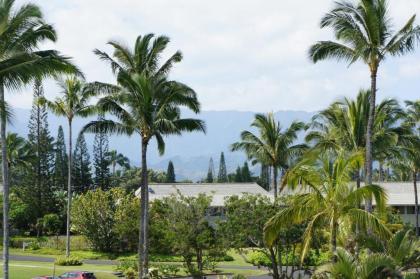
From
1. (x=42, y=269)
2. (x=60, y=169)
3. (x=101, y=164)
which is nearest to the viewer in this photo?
(x=42, y=269)

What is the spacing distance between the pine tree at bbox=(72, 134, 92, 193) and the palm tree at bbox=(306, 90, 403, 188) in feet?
181

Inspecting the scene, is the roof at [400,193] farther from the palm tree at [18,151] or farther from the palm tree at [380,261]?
the palm tree at [380,261]

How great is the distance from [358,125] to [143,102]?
11.8 meters

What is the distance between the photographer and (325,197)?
1964cm

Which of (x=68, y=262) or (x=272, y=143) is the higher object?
(x=272, y=143)

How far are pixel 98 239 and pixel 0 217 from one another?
1902 centimetres

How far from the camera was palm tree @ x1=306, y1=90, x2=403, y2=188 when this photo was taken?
3206cm

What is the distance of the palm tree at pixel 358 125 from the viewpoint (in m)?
32.1

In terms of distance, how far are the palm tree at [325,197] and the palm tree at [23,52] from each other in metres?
8.08

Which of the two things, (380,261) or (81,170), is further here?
(81,170)

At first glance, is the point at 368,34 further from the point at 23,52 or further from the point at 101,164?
the point at 101,164

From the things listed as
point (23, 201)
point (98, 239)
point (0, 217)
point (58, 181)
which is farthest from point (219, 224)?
point (58, 181)

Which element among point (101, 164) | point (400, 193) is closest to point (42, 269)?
point (400, 193)

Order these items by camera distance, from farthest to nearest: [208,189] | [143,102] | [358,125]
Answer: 1. [208,189]
2. [358,125]
3. [143,102]
